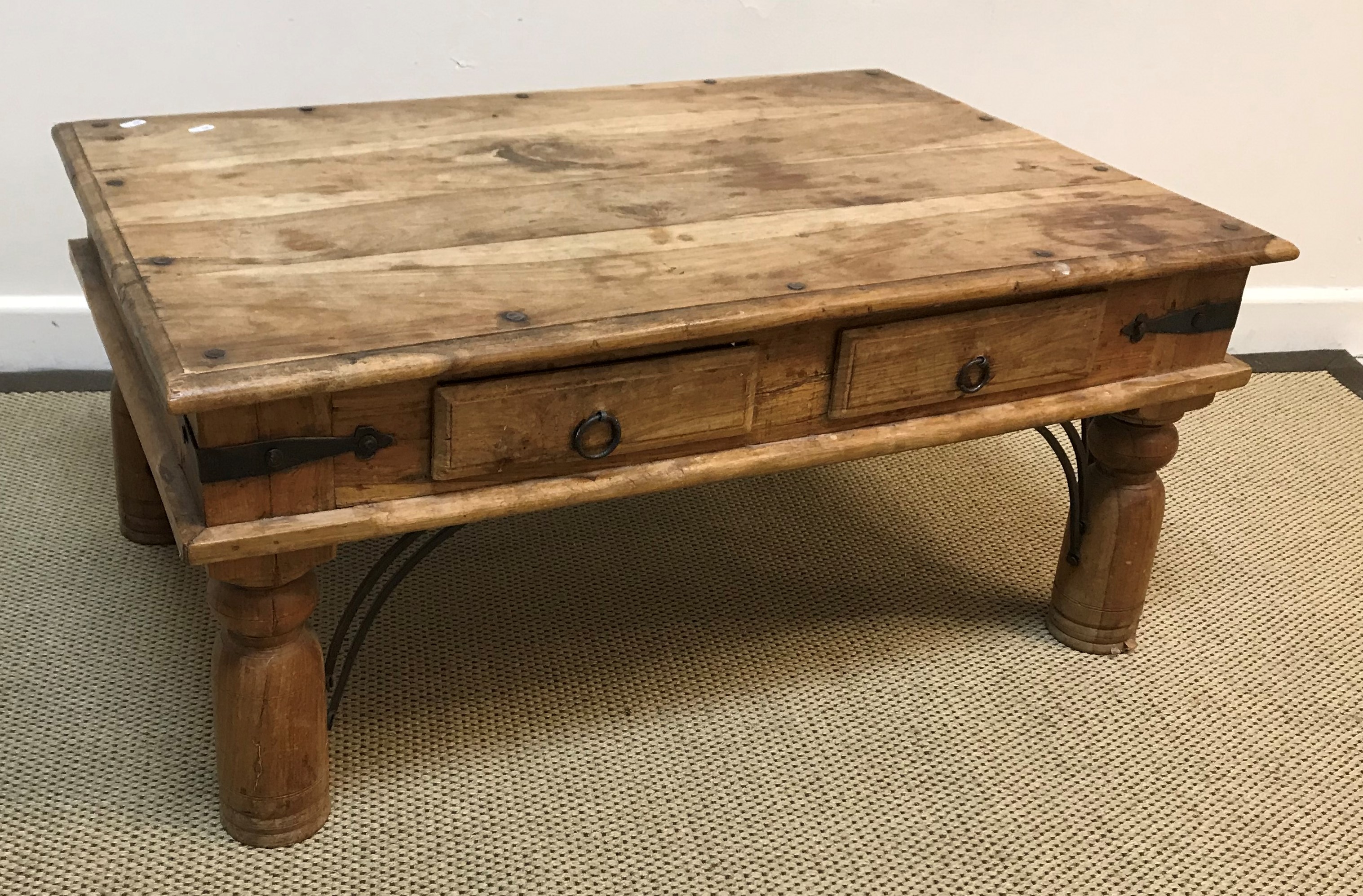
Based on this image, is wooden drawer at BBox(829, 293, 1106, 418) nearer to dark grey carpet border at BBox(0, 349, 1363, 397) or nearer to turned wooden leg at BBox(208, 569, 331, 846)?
turned wooden leg at BBox(208, 569, 331, 846)

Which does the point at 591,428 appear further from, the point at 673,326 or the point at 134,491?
the point at 134,491

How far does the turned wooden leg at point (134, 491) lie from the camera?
1.51 meters

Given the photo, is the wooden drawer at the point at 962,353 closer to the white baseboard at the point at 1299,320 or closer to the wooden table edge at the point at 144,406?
the wooden table edge at the point at 144,406

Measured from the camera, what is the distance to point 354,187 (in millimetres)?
1312

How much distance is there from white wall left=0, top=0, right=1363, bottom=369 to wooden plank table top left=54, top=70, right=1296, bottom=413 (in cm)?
29

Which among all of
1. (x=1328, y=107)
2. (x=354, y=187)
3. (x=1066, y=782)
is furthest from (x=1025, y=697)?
(x=1328, y=107)

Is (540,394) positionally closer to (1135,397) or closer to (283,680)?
(283,680)

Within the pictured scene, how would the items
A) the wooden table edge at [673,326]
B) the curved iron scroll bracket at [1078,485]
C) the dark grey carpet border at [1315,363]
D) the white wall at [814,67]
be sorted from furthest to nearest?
1. the dark grey carpet border at [1315,363]
2. the white wall at [814,67]
3. the curved iron scroll bracket at [1078,485]
4. the wooden table edge at [673,326]

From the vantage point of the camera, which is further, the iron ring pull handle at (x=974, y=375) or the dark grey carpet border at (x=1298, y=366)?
the dark grey carpet border at (x=1298, y=366)

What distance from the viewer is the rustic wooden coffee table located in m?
1.04

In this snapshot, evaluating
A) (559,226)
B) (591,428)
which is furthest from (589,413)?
(559,226)

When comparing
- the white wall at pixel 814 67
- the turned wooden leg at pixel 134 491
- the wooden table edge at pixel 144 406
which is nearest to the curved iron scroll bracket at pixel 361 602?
the wooden table edge at pixel 144 406

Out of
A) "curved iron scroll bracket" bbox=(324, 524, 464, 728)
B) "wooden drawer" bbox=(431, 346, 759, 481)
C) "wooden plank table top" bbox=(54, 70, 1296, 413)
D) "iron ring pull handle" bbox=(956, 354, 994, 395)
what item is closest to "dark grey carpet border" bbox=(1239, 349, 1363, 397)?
"wooden plank table top" bbox=(54, 70, 1296, 413)

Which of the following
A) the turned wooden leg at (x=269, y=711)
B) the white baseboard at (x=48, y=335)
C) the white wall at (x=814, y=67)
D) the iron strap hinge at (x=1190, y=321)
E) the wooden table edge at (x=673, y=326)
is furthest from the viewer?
the white baseboard at (x=48, y=335)
